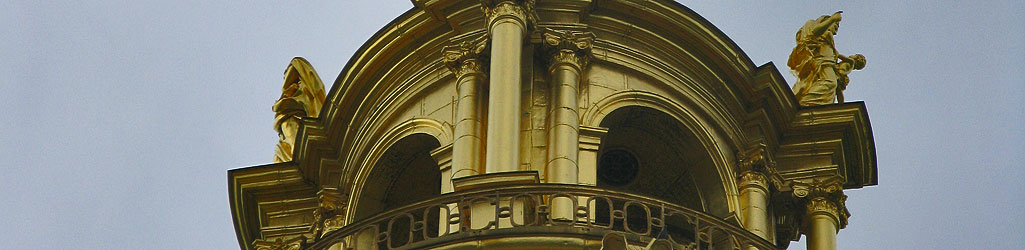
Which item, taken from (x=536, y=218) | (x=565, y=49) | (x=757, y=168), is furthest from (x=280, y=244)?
(x=536, y=218)

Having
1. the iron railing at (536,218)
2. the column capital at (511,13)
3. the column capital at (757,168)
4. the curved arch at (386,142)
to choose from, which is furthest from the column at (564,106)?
the column capital at (757,168)

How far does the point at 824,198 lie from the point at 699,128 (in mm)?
2116

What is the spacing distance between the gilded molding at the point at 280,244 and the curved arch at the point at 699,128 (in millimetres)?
5143

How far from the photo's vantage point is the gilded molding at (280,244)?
37.7m

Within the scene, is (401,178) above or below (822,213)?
above

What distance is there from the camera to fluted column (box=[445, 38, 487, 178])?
111ft

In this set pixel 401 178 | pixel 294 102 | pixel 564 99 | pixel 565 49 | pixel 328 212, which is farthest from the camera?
pixel 294 102

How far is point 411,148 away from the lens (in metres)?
36.5

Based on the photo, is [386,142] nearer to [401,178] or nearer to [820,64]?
[401,178]

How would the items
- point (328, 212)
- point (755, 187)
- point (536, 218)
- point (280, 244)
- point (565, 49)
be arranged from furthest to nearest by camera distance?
point (280, 244), point (328, 212), point (755, 187), point (565, 49), point (536, 218)

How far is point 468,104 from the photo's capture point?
34719 mm

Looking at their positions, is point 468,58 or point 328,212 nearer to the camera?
point 468,58

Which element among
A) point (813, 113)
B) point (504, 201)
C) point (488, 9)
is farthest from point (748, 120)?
point (504, 201)

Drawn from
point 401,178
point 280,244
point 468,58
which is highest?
point 468,58
